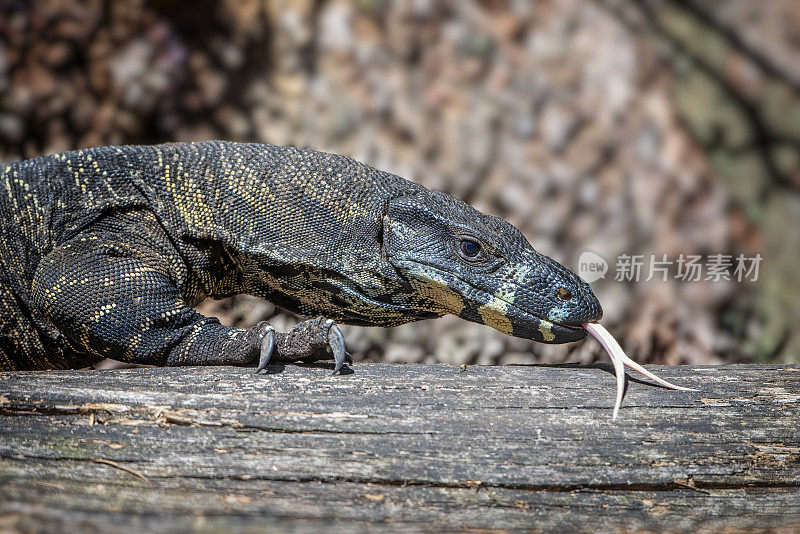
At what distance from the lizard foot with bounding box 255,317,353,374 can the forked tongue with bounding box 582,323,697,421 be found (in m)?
1.06

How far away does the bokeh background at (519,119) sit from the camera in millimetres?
6086

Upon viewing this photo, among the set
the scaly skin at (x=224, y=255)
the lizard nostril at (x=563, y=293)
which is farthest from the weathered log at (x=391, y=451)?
the lizard nostril at (x=563, y=293)

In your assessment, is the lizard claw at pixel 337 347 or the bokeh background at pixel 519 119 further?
the bokeh background at pixel 519 119

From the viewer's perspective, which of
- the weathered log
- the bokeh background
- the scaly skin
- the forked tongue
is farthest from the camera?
the bokeh background

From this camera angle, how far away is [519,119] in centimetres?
690

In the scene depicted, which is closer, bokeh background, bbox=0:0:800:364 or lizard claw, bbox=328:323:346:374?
lizard claw, bbox=328:323:346:374

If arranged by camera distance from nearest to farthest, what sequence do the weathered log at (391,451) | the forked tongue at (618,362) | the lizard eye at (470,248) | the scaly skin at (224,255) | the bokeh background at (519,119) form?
1. the weathered log at (391,451)
2. the forked tongue at (618,362)
3. the scaly skin at (224,255)
4. the lizard eye at (470,248)
5. the bokeh background at (519,119)

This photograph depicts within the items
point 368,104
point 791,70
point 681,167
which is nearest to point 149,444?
point 368,104

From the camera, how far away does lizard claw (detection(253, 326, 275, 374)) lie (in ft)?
9.35

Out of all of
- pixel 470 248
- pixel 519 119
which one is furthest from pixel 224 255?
pixel 519 119

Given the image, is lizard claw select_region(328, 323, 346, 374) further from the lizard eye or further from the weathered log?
the lizard eye

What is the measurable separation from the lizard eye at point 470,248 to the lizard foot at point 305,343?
66 centimetres

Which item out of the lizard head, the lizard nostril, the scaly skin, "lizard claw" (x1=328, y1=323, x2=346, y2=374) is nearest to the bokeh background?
the scaly skin

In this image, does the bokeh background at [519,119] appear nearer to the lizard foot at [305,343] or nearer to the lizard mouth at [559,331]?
the lizard foot at [305,343]
